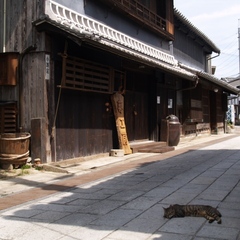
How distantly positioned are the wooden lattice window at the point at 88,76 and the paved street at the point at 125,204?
2712 mm

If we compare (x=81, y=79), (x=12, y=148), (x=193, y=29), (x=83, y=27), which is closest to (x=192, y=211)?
(x=12, y=148)

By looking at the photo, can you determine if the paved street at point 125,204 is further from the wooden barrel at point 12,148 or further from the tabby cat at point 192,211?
the wooden barrel at point 12,148

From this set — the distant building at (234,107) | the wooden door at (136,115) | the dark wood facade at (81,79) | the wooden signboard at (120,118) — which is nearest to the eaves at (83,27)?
the dark wood facade at (81,79)

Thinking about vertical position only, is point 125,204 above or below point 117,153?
below

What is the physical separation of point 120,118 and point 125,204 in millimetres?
7238

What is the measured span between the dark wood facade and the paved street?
6.24 ft

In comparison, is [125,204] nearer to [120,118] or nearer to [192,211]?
[192,211]

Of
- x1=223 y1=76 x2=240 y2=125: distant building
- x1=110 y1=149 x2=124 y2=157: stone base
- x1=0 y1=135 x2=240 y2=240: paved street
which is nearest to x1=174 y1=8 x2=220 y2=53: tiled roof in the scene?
x1=110 y1=149 x2=124 y2=157: stone base

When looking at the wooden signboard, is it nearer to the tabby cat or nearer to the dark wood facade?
the dark wood facade

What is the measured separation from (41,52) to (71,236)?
626 centimetres

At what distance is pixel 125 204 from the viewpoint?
19.4 ft

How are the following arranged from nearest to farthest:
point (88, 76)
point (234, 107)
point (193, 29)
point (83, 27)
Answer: point (83, 27), point (88, 76), point (193, 29), point (234, 107)

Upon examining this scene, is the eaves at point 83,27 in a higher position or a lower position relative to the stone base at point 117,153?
higher

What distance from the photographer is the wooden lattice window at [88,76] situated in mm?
10367
